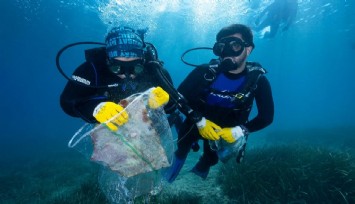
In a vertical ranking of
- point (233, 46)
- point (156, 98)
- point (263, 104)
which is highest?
point (233, 46)

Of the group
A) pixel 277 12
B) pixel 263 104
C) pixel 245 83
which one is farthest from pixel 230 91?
pixel 277 12

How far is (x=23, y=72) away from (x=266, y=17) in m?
63.2

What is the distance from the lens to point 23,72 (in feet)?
206

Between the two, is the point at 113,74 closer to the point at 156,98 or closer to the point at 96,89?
the point at 96,89

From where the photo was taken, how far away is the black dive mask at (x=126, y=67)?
3609 mm

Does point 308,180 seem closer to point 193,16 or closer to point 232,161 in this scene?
point 232,161

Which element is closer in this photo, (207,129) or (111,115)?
(111,115)

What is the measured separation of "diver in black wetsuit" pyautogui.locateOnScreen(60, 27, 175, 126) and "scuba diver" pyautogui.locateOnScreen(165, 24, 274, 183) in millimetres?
1122

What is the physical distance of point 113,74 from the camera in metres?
4.00

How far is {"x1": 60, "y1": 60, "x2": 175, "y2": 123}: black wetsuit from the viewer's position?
3406 millimetres

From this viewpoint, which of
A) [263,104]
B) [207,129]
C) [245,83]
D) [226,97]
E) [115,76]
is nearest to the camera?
[115,76]

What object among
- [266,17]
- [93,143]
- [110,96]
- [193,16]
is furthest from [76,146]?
[193,16]

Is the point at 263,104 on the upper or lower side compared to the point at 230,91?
lower

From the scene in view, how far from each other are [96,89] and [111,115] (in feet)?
4.06
